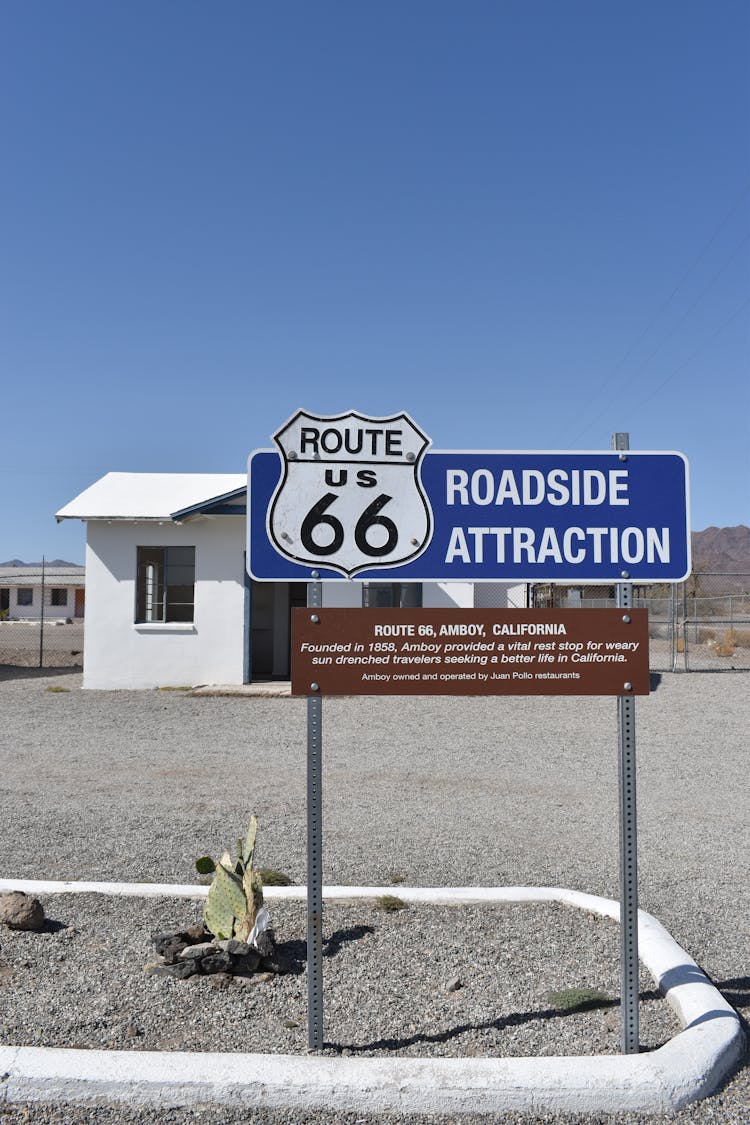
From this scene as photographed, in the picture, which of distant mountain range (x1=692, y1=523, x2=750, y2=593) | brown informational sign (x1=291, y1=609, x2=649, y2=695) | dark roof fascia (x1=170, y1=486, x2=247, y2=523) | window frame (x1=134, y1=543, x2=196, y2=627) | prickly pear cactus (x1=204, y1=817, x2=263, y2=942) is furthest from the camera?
distant mountain range (x1=692, y1=523, x2=750, y2=593)

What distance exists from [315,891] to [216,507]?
1360cm

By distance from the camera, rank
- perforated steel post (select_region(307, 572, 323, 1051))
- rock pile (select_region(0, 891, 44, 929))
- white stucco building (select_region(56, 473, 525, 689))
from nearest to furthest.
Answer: perforated steel post (select_region(307, 572, 323, 1051))
rock pile (select_region(0, 891, 44, 929))
white stucco building (select_region(56, 473, 525, 689))

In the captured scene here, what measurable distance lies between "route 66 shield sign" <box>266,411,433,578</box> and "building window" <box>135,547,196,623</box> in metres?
14.1

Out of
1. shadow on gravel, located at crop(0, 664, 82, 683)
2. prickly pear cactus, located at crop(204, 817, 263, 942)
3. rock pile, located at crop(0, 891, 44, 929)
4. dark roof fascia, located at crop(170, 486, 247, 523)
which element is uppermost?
dark roof fascia, located at crop(170, 486, 247, 523)

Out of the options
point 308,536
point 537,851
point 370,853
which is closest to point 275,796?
point 370,853

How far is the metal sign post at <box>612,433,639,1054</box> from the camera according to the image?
3301mm

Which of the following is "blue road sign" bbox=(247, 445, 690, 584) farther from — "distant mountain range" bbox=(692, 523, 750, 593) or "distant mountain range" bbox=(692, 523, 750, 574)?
"distant mountain range" bbox=(692, 523, 750, 574)

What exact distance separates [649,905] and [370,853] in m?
1.82

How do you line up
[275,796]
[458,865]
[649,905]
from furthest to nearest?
[275,796], [458,865], [649,905]

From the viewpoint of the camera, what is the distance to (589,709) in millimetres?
14656

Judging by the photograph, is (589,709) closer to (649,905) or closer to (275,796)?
(275,796)

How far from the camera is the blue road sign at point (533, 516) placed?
3.64 metres

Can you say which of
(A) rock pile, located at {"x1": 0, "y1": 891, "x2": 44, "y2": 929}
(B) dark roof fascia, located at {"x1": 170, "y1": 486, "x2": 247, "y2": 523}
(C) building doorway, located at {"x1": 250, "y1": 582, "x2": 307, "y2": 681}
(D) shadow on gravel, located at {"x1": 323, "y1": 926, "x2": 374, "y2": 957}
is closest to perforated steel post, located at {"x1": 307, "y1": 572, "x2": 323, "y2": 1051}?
(D) shadow on gravel, located at {"x1": 323, "y1": 926, "x2": 374, "y2": 957}

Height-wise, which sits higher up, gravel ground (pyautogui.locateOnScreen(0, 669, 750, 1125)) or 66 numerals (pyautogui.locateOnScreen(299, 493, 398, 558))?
66 numerals (pyautogui.locateOnScreen(299, 493, 398, 558))
